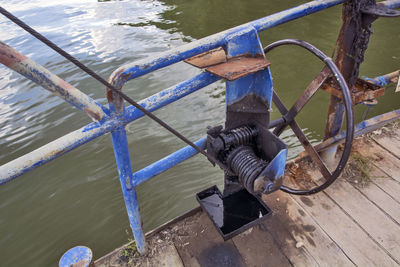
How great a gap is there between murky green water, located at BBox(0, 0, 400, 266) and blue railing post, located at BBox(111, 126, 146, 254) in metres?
1.63

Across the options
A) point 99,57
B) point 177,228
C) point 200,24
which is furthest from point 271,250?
point 200,24

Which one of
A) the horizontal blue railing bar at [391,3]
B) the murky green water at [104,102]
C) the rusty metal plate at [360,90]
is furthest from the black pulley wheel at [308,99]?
the murky green water at [104,102]

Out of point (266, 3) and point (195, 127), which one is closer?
point (195, 127)

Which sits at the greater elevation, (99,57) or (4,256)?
(99,57)

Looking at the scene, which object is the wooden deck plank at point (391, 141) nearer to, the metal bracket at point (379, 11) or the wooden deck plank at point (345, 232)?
the wooden deck plank at point (345, 232)

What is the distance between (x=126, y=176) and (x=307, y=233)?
1.17 m

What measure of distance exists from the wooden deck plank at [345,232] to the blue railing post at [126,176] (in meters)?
1.09

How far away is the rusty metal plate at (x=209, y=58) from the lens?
4.71 feet

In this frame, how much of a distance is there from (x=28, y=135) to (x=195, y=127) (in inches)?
103

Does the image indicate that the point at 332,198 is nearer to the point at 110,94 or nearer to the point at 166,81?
the point at 110,94

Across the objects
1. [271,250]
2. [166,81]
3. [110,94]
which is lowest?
[166,81]

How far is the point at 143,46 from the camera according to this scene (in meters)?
7.02

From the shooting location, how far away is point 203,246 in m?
1.81

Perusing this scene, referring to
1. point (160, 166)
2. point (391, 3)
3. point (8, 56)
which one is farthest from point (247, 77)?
point (391, 3)
